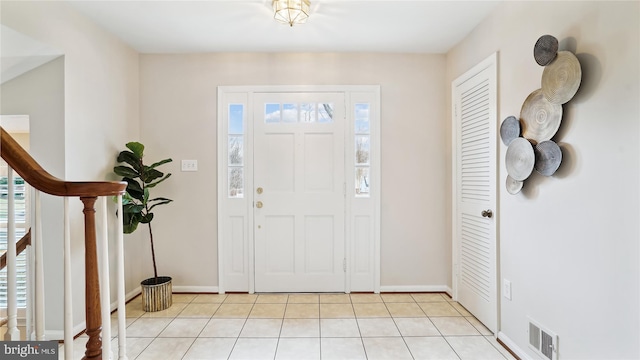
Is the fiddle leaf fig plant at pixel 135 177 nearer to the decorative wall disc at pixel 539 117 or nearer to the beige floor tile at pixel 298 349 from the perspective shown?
the beige floor tile at pixel 298 349

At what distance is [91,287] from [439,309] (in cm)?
260

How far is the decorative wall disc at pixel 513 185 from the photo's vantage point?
192 cm

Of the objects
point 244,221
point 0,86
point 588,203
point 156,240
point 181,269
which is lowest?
point 181,269

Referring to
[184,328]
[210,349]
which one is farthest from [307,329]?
[184,328]

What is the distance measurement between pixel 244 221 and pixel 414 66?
7.63 feet

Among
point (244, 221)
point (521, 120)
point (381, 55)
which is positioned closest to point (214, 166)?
point (244, 221)

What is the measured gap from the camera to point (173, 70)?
10.1 ft

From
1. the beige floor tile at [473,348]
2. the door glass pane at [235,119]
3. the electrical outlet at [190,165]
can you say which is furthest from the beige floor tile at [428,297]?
the electrical outlet at [190,165]

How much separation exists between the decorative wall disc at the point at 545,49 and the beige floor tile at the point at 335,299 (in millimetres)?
2363

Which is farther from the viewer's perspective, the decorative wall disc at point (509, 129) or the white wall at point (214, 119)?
the white wall at point (214, 119)

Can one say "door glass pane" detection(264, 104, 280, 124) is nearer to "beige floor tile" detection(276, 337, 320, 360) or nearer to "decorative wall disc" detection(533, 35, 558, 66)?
"beige floor tile" detection(276, 337, 320, 360)

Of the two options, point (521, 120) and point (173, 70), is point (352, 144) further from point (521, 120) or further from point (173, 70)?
point (173, 70)

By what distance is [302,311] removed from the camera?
269cm

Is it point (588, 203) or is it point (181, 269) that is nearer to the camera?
point (588, 203)
